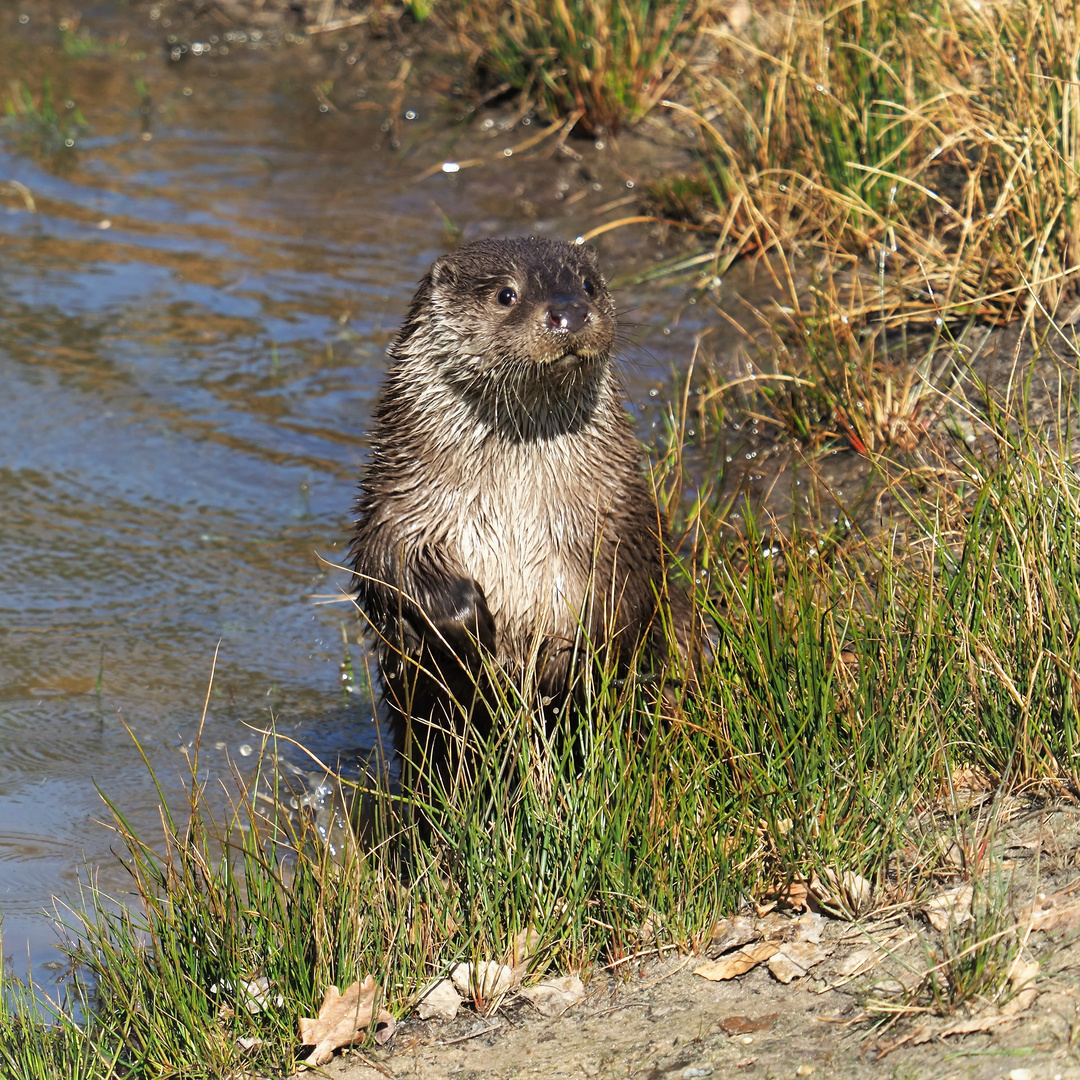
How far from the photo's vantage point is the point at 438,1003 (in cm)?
288

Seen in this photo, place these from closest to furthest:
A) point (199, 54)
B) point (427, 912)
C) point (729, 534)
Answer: point (427, 912)
point (729, 534)
point (199, 54)

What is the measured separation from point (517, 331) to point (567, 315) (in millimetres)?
148

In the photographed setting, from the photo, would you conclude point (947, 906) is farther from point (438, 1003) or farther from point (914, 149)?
point (914, 149)

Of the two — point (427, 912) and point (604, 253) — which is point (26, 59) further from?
point (427, 912)

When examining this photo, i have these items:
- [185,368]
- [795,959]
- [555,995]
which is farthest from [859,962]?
[185,368]

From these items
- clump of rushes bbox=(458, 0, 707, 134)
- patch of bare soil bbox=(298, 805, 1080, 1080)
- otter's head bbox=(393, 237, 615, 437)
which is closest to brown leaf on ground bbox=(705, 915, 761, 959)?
patch of bare soil bbox=(298, 805, 1080, 1080)

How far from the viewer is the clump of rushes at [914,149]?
16.5 feet

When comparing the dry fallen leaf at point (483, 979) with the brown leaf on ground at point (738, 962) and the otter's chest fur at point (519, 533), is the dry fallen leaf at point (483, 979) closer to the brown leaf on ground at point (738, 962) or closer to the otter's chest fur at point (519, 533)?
the brown leaf on ground at point (738, 962)

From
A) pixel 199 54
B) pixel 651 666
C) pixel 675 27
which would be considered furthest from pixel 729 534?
pixel 199 54

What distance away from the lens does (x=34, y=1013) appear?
2768 mm

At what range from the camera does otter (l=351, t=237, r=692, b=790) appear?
363 cm

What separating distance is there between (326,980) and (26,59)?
9639 mm

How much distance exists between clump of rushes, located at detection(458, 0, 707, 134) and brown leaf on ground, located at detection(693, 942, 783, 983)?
5867 millimetres

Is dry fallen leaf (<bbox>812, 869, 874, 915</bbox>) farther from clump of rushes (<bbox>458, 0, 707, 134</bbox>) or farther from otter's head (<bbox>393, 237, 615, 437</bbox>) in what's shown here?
clump of rushes (<bbox>458, 0, 707, 134</bbox>)
